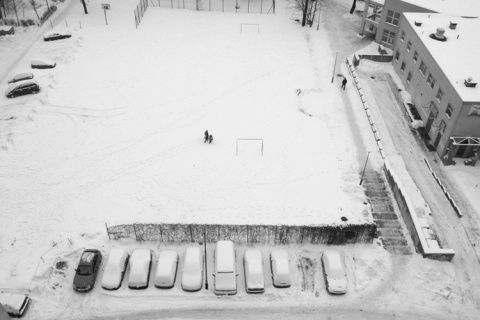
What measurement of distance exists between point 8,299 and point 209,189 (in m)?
17.6

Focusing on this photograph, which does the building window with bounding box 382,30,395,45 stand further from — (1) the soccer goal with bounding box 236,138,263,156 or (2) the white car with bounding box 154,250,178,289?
(2) the white car with bounding box 154,250,178,289

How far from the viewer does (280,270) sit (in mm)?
32375

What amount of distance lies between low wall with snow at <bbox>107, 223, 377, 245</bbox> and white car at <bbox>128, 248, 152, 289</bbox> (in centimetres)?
206

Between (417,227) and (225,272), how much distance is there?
16017mm

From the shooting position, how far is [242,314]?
102ft

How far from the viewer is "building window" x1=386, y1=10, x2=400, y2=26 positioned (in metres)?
58.1

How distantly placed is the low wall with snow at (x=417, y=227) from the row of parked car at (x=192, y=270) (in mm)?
6988

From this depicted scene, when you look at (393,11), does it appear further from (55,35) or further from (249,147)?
(55,35)

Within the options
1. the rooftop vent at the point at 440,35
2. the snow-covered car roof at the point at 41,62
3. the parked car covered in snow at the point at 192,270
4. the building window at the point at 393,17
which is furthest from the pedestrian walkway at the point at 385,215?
the snow-covered car roof at the point at 41,62

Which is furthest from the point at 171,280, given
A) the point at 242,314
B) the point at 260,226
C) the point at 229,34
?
the point at 229,34

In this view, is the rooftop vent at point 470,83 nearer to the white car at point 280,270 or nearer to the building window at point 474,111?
the building window at point 474,111

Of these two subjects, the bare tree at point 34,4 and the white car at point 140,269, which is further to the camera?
the bare tree at point 34,4

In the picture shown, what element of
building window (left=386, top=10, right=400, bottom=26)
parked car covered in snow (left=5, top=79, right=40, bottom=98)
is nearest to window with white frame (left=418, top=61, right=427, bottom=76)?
building window (left=386, top=10, right=400, bottom=26)

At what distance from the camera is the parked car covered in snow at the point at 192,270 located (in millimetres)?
31734
